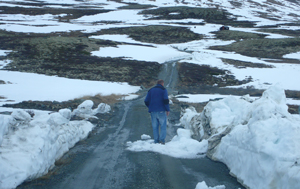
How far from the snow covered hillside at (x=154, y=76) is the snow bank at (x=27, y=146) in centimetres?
2

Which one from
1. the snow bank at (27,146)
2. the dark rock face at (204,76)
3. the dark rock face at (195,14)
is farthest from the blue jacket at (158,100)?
the dark rock face at (195,14)

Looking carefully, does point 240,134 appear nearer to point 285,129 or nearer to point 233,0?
point 285,129

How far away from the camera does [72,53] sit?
42.4 metres

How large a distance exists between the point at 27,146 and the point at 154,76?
27.9m

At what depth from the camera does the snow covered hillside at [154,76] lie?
196 inches

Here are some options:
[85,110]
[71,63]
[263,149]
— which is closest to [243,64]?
[71,63]

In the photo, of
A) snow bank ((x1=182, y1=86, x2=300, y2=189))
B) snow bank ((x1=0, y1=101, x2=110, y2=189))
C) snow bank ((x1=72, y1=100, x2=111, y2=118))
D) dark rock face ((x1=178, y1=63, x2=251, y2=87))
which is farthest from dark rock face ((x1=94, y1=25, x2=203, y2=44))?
snow bank ((x1=182, y1=86, x2=300, y2=189))

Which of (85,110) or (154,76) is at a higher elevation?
(85,110)

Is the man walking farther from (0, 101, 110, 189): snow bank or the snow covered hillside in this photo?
(0, 101, 110, 189): snow bank

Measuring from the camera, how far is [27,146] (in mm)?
5445

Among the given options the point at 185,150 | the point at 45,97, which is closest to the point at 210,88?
the point at 45,97

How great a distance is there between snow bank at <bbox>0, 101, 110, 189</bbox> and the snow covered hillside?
0.7 inches

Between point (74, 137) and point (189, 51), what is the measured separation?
4703cm

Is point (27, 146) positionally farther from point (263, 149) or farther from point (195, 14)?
point (195, 14)
